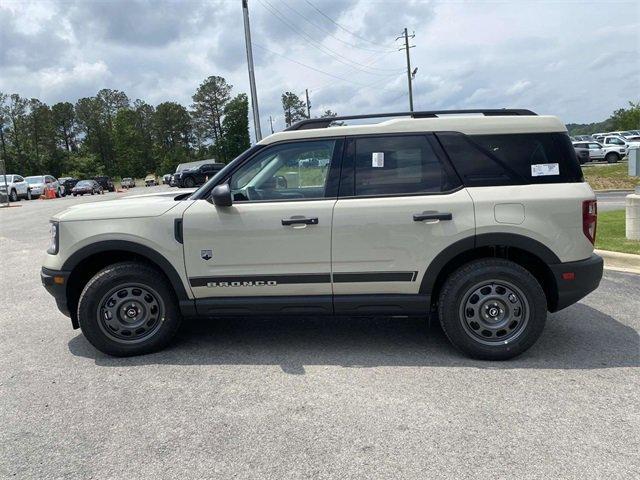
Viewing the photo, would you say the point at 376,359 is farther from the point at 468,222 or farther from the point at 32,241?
the point at 32,241

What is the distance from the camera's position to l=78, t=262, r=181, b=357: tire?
4.22 meters

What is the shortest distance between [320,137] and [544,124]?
183cm

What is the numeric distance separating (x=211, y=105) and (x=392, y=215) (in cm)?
10369

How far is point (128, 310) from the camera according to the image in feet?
14.1

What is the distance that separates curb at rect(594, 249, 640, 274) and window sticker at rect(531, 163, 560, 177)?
11.1 ft

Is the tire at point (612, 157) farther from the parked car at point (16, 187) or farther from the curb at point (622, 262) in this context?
the parked car at point (16, 187)

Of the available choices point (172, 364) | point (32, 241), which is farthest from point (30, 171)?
point (172, 364)

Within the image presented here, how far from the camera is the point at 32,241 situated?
11523 mm

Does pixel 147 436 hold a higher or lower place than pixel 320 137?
lower

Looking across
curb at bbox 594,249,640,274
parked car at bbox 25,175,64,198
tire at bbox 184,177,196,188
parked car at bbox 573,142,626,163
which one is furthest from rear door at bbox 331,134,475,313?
parked car at bbox 25,175,64,198

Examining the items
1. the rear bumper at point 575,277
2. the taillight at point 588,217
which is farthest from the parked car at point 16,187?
the taillight at point 588,217

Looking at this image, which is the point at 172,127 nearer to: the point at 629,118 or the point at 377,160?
the point at 629,118

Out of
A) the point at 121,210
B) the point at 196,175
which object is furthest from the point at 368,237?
the point at 196,175

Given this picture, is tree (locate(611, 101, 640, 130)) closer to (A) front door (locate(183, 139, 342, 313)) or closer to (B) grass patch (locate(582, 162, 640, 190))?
(B) grass patch (locate(582, 162, 640, 190))
